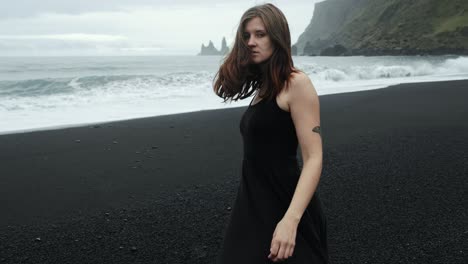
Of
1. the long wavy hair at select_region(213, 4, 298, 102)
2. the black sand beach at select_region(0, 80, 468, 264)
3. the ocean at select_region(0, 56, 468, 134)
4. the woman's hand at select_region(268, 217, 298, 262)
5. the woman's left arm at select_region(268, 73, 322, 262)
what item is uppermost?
the long wavy hair at select_region(213, 4, 298, 102)

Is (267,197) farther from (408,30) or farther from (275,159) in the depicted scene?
(408,30)

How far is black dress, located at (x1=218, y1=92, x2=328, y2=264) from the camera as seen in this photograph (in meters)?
1.57

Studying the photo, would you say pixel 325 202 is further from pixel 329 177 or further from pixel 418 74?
pixel 418 74

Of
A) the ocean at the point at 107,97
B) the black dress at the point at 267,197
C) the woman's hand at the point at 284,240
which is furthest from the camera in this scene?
the ocean at the point at 107,97

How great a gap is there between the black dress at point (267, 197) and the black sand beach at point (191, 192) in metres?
1.94

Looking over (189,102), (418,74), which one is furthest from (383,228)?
(418,74)

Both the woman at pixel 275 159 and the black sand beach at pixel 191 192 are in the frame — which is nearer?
the woman at pixel 275 159

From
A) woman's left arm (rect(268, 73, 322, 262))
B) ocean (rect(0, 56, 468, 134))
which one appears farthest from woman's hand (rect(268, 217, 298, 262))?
ocean (rect(0, 56, 468, 134))

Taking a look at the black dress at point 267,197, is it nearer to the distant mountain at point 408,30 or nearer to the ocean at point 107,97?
the ocean at point 107,97

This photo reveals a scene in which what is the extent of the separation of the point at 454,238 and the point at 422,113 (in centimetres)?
718

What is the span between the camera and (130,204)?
15.6 feet

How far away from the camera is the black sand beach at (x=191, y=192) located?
3662 millimetres

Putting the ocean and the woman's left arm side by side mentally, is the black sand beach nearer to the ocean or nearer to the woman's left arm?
the ocean

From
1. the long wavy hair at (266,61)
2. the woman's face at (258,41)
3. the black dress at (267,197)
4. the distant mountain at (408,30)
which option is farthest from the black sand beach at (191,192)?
the distant mountain at (408,30)
